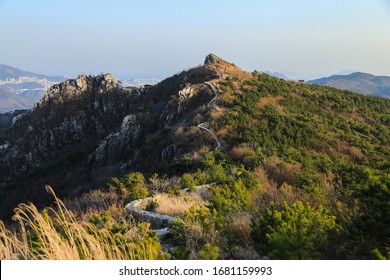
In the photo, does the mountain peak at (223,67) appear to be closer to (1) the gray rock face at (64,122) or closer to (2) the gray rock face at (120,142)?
(2) the gray rock face at (120,142)

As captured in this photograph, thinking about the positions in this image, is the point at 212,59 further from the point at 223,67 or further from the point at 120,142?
the point at 120,142

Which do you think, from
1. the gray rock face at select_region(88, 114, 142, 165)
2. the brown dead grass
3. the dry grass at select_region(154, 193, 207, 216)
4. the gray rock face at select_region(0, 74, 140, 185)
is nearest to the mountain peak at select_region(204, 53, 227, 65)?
the brown dead grass

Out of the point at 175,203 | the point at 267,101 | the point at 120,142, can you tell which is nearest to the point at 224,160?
the point at 175,203

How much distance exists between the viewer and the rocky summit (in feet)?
99.2

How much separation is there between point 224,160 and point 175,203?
8.98 metres

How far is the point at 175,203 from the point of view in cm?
1062

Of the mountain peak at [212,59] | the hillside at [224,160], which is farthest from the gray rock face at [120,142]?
the mountain peak at [212,59]

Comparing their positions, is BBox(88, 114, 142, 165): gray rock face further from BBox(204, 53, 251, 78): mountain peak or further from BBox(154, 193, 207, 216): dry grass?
BBox(154, 193, 207, 216): dry grass

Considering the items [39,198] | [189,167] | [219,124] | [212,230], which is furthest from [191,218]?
[39,198]

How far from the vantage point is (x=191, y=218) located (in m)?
5.98

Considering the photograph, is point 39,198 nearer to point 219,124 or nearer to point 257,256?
point 219,124

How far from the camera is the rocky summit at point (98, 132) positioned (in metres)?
30.2

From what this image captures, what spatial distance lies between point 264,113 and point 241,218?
77.5 ft

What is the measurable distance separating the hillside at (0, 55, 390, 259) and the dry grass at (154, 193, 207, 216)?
1.34 ft
